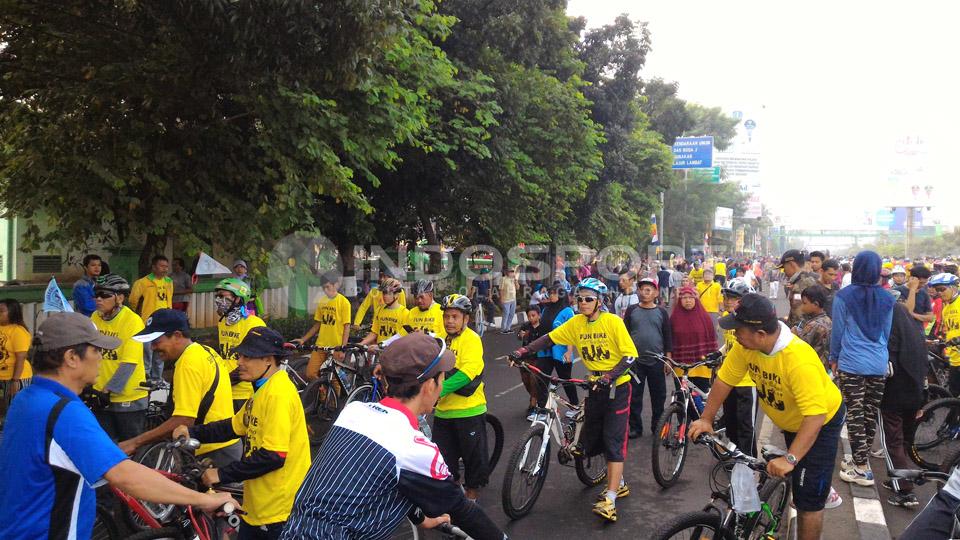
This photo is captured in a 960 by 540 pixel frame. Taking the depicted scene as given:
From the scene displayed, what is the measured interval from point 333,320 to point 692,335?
14.1 ft

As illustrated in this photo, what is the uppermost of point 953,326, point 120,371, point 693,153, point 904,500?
point 693,153

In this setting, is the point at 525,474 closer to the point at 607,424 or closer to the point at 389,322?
the point at 607,424

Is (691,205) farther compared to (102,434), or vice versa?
(691,205)

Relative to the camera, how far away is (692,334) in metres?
7.75

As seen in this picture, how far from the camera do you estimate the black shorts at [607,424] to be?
5.64m

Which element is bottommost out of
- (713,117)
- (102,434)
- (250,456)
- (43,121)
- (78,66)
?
(250,456)

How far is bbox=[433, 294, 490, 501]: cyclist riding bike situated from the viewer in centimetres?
526

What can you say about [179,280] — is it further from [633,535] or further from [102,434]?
[102,434]

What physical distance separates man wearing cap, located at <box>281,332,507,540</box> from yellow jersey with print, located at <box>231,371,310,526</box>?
1.00 meters

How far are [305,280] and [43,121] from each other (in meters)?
10.9

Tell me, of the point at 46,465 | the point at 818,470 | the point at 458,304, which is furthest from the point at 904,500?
the point at 46,465

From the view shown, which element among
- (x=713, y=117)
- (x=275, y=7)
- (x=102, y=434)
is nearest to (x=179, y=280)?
(x=275, y=7)

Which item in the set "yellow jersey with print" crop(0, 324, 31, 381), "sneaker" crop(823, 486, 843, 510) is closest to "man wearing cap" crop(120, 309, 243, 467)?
"yellow jersey with print" crop(0, 324, 31, 381)

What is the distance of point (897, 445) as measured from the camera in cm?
606
